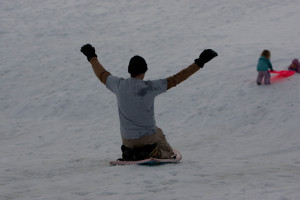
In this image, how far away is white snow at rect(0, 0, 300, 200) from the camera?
4.83m

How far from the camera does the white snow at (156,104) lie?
4.83m

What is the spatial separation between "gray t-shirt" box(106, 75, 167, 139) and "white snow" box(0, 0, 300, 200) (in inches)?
20.5

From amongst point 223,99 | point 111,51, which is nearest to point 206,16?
point 111,51

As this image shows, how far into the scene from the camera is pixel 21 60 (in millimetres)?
16609

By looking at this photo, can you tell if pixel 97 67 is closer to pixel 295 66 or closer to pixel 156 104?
pixel 156 104

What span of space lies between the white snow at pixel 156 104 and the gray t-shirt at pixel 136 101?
0.52 m

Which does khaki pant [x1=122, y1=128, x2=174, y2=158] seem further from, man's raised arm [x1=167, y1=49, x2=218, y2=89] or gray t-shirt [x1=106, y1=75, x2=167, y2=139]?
man's raised arm [x1=167, y1=49, x2=218, y2=89]

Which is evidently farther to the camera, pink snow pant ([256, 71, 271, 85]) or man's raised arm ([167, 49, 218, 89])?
pink snow pant ([256, 71, 271, 85])

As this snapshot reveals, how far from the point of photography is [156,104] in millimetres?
12016

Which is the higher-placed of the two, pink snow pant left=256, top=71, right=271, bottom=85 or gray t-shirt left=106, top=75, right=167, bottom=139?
pink snow pant left=256, top=71, right=271, bottom=85

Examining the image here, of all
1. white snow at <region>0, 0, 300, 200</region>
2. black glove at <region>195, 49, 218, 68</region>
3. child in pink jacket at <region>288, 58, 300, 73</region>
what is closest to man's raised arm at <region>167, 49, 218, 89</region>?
black glove at <region>195, 49, 218, 68</region>

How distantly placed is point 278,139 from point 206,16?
42.4 feet

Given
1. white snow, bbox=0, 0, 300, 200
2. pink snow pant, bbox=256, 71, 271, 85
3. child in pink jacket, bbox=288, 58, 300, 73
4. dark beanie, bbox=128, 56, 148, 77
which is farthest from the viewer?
child in pink jacket, bbox=288, 58, 300, 73

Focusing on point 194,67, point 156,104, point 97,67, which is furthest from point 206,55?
point 156,104
